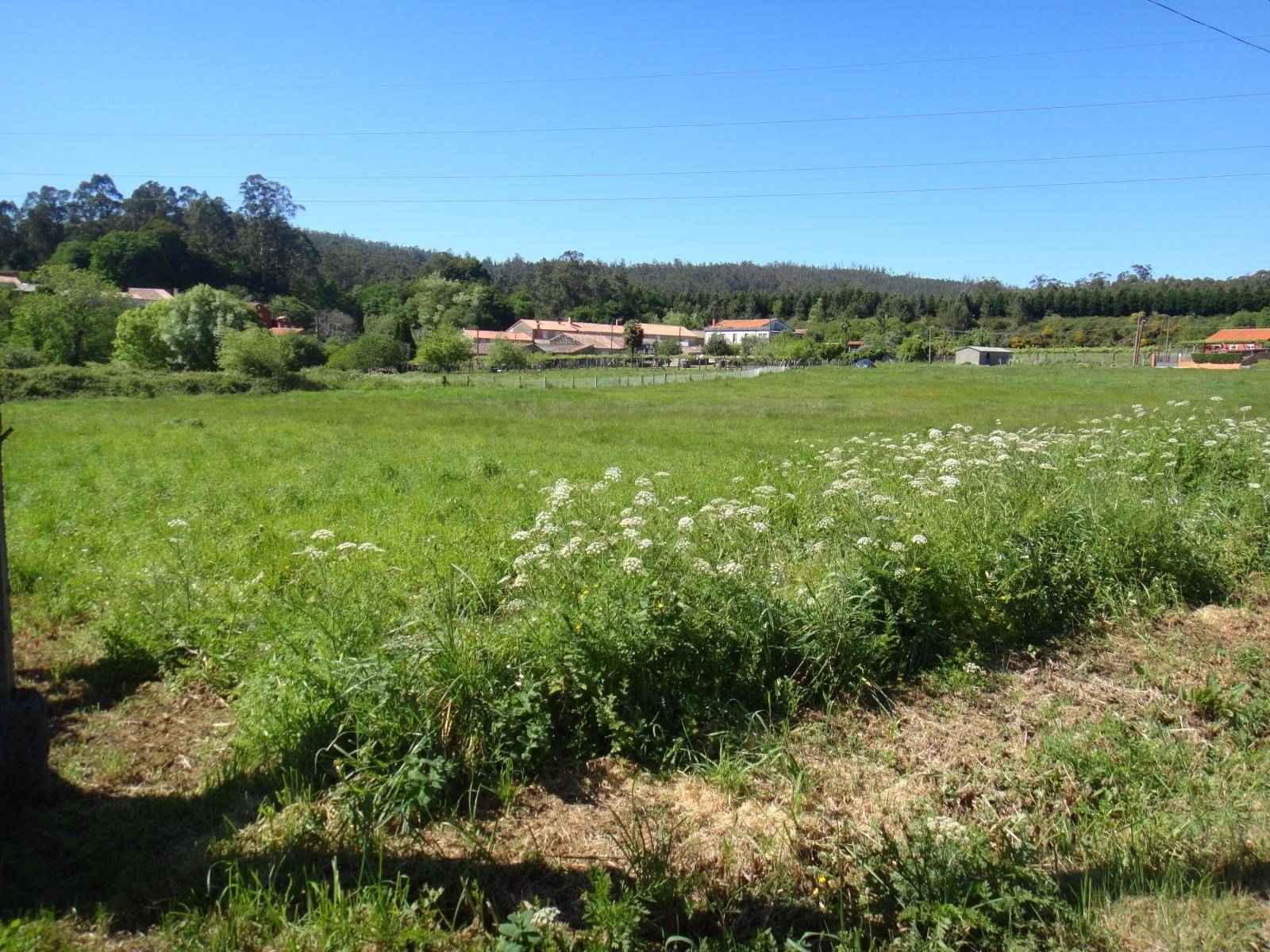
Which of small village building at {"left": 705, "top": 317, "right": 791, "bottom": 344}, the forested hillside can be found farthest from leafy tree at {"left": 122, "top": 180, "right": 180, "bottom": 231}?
small village building at {"left": 705, "top": 317, "right": 791, "bottom": 344}

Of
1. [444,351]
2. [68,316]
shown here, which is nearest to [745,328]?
[444,351]

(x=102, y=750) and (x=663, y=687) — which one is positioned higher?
(x=663, y=687)

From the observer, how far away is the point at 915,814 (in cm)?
331

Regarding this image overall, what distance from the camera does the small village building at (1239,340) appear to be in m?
84.8

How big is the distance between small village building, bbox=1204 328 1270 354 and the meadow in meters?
97.3

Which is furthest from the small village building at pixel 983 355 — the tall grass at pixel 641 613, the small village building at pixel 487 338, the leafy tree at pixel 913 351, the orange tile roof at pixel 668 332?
the tall grass at pixel 641 613

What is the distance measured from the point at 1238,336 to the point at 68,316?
11829cm

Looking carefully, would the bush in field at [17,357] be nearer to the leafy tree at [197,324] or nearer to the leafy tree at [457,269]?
the leafy tree at [197,324]

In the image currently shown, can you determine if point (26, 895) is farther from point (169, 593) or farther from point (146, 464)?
point (146, 464)

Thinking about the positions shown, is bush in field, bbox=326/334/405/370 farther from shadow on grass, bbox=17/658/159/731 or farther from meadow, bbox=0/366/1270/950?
shadow on grass, bbox=17/658/159/731

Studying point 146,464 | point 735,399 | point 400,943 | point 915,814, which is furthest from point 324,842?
point 735,399

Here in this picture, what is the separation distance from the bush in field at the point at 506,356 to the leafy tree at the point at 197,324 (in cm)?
2307

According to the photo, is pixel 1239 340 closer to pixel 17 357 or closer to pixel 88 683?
pixel 88 683

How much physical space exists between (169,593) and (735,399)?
105ft
